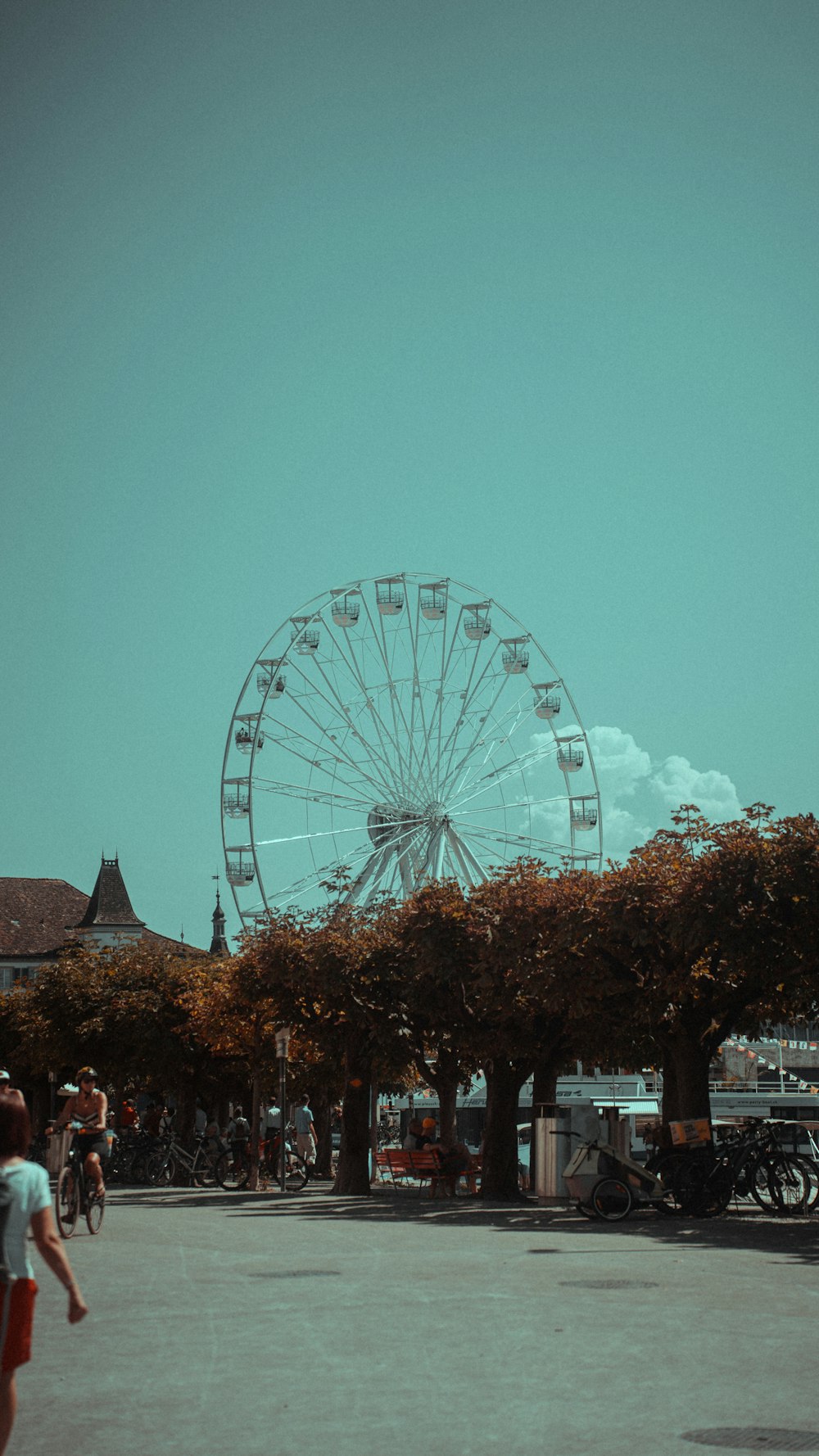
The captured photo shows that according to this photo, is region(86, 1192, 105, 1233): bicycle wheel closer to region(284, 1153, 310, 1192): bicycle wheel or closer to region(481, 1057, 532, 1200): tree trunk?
region(481, 1057, 532, 1200): tree trunk

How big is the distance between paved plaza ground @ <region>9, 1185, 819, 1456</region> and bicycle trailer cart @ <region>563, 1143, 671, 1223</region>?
4217mm

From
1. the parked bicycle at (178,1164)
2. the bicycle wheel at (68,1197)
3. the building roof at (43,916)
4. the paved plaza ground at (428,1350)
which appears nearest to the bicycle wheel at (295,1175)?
the parked bicycle at (178,1164)

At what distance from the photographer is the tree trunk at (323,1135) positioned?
4942 centimetres

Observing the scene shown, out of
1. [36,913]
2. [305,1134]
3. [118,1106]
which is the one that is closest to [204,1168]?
[305,1134]

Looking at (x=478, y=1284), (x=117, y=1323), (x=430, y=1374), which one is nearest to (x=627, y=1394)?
(x=430, y=1374)

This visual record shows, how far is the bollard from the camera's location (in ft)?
94.7

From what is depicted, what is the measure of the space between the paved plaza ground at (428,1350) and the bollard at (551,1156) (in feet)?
29.4

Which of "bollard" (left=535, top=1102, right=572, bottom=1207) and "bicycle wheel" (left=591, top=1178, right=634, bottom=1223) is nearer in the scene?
"bicycle wheel" (left=591, top=1178, right=634, bottom=1223)

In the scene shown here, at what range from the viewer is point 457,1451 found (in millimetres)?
7660

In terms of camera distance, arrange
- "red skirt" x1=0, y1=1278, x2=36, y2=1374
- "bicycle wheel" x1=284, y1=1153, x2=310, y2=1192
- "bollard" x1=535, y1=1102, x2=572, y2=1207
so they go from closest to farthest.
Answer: "red skirt" x1=0, y1=1278, x2=36, y2=1374
"bollard" x1=535, y1=1102, x2=572, y2=1207
"bicycle wheel" x1=284, y1=1153, x2=310, y2=1192

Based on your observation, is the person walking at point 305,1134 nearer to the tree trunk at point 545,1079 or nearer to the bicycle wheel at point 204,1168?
Result: the bicycle wheel at point 204,1168

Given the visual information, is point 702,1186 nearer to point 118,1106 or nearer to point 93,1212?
point 93,1212

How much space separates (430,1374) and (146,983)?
42.9m

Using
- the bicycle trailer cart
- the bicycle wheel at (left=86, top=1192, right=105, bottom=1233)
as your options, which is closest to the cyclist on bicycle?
the bicycle wheel at (left=86, top=1192, right=105, bottom=1233)
